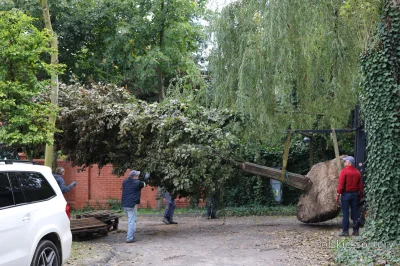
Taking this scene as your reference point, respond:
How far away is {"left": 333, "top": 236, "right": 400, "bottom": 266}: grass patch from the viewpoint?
28.2 feet

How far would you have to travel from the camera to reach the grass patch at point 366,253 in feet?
28.2

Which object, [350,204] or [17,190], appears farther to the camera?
[350,204]

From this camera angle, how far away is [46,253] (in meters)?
7.29

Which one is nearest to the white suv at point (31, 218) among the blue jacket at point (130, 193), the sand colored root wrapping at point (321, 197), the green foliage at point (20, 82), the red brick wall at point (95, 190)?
the green foliage at point (20, 82)

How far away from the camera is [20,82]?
33.2 ft

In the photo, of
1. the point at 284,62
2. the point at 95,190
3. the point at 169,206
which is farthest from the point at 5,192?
the point at 95,190

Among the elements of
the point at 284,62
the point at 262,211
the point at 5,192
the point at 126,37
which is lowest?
the point at 262,211

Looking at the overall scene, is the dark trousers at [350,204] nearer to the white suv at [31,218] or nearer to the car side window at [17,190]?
the white suv at [31,218]

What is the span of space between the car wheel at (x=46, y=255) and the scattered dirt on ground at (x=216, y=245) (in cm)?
213

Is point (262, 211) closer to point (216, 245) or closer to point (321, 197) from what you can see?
point (321, 197)

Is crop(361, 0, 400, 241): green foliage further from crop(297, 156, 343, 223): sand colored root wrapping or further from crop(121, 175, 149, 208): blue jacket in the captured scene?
crop(121, 175, 149, 208): blue jacket

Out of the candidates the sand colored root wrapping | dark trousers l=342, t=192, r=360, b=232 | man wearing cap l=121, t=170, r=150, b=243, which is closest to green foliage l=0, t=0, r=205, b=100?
the sand colored root wrapping

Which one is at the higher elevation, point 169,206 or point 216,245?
point 169,206

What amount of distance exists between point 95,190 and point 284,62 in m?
12.3
